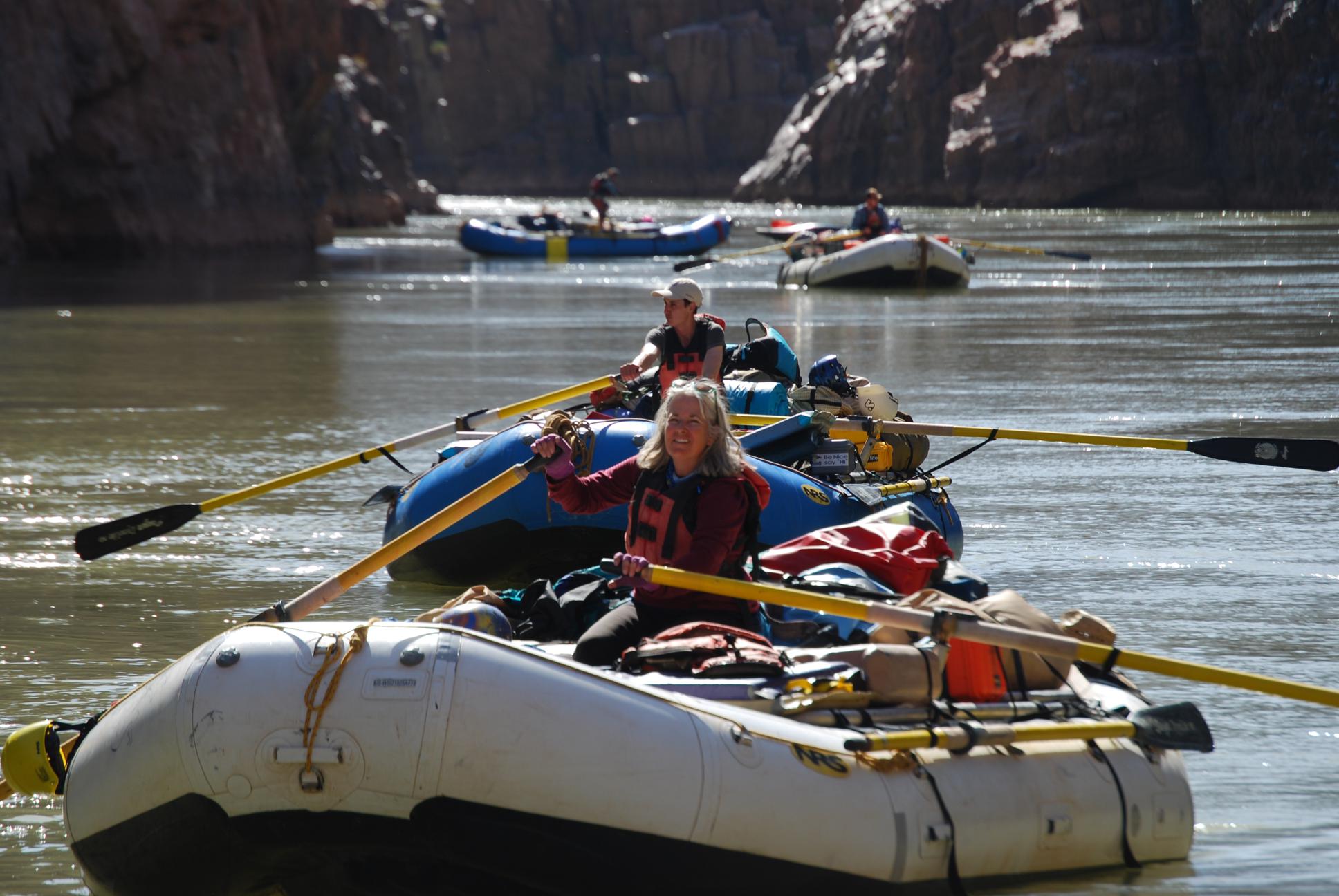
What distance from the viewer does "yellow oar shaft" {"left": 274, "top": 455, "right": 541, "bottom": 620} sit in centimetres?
597

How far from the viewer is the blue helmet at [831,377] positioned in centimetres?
1059

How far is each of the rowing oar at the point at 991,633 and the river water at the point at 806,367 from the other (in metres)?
0.62

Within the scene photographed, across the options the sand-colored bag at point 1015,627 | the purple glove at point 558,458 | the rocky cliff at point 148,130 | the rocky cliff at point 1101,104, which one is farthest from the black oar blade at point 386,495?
the rocky cliff at point 1101,104

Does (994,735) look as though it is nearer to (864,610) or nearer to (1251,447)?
(864,610)

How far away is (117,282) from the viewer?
33594 mm

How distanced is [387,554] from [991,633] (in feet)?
7.53

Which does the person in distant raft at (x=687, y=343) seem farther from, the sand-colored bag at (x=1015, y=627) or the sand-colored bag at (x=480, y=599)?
the sand-colored bag at (x=1015, y=627)

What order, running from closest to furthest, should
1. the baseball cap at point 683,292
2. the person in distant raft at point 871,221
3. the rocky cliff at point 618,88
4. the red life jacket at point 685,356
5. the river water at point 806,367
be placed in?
the river water at point 806,367 → the baseball cap at point 683,292 → the red life jacket at point 685,356 → the person in distant raft at point 871,221 → the rocky cliff at point 618,88

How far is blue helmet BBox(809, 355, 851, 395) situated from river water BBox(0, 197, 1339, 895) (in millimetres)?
1282

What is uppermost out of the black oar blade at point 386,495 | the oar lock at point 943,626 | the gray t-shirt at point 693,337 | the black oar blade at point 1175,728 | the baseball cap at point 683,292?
the baseball cap at point 683,292

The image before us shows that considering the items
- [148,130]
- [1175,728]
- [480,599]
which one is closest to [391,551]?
[480,599]

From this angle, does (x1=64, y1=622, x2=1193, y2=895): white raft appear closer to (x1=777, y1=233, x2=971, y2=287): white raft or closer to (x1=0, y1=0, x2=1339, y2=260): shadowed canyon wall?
(x1=777, y1=233, x2=971, y2=287): white raft

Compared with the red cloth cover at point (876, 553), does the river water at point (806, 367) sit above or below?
below

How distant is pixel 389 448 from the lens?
990 cm
